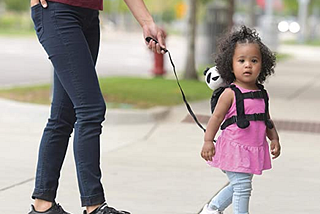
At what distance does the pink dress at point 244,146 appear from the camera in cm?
428

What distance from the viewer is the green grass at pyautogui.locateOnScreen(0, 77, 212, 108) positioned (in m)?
10.7

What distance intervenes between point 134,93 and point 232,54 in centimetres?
732

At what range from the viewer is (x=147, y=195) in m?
5.64

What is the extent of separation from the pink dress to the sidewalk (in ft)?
3.15

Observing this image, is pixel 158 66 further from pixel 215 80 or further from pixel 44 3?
pixel 44 3

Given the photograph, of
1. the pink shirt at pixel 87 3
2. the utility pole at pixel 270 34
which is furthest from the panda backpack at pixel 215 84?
the utility pole at pixel 270 34

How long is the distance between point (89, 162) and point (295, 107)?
306 inches

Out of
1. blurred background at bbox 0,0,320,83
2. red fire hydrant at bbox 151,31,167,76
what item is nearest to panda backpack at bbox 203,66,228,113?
blurred background at bbox 0,0,320,83

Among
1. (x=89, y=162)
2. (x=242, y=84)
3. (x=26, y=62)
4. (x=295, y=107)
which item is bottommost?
(x=26, y=62)

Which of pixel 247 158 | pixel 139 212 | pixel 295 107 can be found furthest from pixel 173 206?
pixel 295 107

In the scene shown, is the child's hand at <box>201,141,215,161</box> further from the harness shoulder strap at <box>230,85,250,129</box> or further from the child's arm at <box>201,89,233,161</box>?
the harness shoulder strap at <box>230,85,250,129</box>

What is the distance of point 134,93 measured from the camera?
1168 cm

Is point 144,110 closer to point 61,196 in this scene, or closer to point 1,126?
point 1,126

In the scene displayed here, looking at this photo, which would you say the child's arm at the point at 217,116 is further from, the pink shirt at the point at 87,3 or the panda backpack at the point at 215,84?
the pink shirt at the point at 87,3
